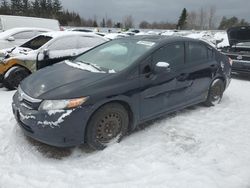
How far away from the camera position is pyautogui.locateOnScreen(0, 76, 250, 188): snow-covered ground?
10.3 feet

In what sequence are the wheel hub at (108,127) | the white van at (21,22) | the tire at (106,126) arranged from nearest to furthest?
the tire at (106,126), the wheel hub at (108,127), the white van at (21,22)

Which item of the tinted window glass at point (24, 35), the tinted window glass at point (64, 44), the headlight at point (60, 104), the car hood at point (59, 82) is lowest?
the headlight at point (60, 104)

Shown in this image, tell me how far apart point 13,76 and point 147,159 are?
462cm

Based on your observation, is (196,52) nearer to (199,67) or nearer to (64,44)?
(199,67)

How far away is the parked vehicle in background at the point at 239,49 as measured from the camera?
28.4 feet

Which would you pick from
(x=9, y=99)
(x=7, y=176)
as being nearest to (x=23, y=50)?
(x=9, y=99)

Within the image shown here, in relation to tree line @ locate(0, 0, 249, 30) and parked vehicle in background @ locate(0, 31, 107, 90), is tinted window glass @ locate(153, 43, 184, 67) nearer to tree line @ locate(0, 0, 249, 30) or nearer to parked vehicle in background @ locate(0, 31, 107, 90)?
parked vehicle in background @ locate(0, 31, 107, 90)

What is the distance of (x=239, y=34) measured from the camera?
9.20 meters

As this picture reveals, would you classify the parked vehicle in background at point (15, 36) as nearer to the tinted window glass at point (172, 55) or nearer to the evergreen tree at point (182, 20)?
the tinted window glass at point (172, 55)

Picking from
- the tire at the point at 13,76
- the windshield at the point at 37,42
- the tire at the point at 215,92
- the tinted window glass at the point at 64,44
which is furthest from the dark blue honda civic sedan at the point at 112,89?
the windshield at the point at 37,42

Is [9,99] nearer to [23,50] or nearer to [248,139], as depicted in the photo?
[23,50]

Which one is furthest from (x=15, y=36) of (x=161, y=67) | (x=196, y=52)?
(x=161, y=67)

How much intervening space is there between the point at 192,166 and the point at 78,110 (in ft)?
5.13

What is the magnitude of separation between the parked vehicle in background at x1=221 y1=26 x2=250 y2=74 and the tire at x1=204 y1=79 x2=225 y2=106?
10.6 ft
